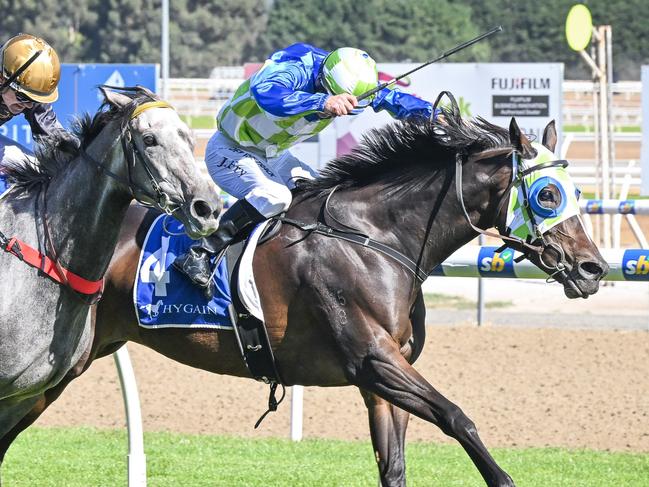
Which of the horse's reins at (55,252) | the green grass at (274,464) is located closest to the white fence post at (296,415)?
the green grass at (274,464)

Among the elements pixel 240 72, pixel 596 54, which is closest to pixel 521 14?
pixel 240 72

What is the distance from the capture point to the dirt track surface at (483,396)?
797 cm

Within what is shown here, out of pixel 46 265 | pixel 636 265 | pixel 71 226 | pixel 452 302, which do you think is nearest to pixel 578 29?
pixel 452 302

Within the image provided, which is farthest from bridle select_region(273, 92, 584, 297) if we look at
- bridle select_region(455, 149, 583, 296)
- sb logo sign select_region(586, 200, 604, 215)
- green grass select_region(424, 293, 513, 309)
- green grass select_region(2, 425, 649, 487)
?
green grass select_region(424, 293, 513, 309)

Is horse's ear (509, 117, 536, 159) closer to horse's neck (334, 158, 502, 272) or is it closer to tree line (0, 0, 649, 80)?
horse's neck (334, 158, 502, 272)

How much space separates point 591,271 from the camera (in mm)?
5094

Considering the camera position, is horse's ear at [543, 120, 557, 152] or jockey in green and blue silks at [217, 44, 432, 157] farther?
horse's ear at [543, 120, 557, 152]

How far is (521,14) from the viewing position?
4562 centimetres

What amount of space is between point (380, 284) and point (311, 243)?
385 mm

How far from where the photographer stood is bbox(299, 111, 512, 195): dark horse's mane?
5.37 m

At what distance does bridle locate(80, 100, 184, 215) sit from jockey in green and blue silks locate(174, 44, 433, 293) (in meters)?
0.98

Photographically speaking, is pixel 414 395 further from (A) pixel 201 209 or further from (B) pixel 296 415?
(B) pixel 296 415

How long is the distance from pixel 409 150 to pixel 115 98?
5.20ft

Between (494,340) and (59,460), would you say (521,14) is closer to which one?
(494,340)
